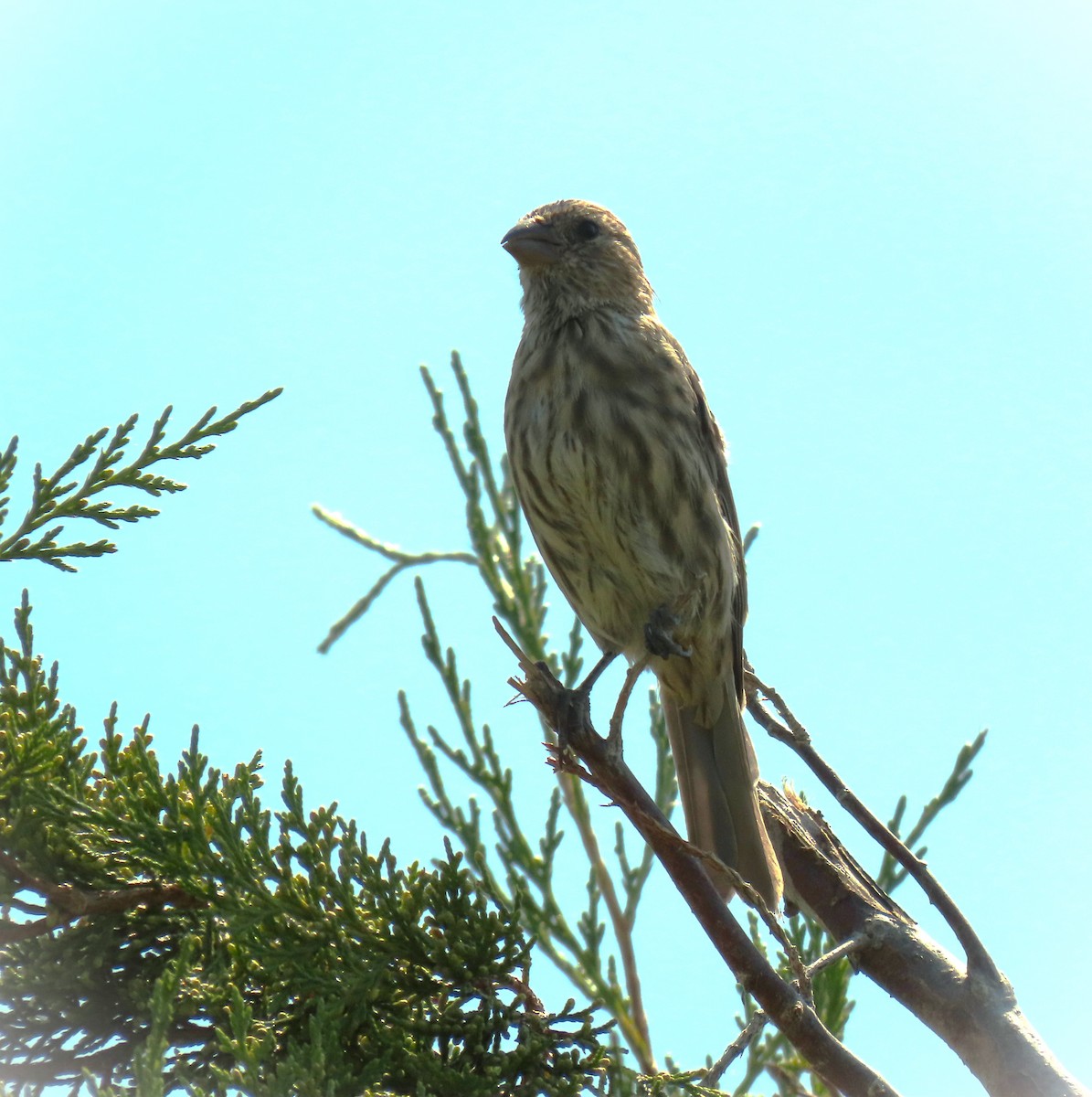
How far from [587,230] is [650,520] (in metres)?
1.51

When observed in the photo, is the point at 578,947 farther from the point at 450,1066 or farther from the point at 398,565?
the point at 398,565

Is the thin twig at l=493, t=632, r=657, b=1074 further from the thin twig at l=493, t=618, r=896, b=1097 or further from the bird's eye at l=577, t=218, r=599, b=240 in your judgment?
the bird's eye at l=577, t=218, r=599, b=240

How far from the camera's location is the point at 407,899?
98.7 inches

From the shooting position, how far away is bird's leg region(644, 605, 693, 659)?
4.37m

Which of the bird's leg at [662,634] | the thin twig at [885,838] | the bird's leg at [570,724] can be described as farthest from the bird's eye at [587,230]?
the thin twig at [885,838]

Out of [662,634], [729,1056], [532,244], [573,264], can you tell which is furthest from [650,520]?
[729,1056]

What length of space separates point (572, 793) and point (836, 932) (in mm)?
1075

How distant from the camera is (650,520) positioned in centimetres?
440

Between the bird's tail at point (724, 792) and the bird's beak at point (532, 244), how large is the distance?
1.77 m

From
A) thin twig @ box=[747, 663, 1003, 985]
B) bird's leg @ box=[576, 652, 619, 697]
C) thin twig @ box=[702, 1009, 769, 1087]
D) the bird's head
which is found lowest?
thin twig @ box=[702, 1009, 769, 1087]

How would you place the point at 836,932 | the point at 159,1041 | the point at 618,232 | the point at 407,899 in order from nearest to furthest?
the point at 159,1041 < the point at 407,899 < the point at 836,932 < the point at 618,232

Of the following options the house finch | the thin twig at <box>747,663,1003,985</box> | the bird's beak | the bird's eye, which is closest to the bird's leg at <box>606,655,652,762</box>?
the thin twig at <box>747,663,1003,985</box>

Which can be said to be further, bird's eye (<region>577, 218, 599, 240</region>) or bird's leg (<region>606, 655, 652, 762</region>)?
bird's eye (<region>577, 218, 599, 240</region>)

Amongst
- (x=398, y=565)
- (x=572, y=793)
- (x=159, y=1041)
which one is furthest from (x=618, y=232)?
(x=159, y=1041)
